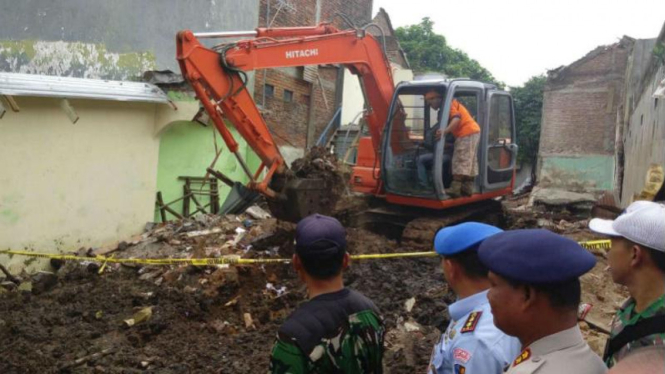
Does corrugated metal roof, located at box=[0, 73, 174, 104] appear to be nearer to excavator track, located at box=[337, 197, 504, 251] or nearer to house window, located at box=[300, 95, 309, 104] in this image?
excavator track, located at box=[337, 197, 504, 251]

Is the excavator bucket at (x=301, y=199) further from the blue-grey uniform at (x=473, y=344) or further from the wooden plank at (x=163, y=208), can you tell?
the wooden plank at (x=163, y=208)

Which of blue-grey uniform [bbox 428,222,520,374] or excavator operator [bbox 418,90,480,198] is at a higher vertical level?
excavator operator [bbox 418,90,480,198]

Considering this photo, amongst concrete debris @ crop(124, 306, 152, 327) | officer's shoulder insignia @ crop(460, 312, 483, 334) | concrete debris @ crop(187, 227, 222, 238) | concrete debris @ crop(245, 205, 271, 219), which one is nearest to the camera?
officer's shoulder insignia @ crop(460, 312, 483, 334)

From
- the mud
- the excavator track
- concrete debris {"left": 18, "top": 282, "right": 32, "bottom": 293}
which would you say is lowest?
concrete debris {"left": 18, "top": 282, "right": 32, "bottom": 293}

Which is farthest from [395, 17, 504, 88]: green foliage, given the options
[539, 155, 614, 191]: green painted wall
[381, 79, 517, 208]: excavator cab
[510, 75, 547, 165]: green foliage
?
[381, 79, 517, 208]: excavator cab

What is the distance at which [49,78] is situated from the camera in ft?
27.9

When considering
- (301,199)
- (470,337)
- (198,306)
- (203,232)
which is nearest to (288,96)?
(203,232)

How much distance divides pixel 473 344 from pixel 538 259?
0.54 metres

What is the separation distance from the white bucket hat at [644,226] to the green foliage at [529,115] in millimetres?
22969

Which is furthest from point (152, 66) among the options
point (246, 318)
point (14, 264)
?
point (246, 318)

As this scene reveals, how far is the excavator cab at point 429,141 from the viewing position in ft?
26.3

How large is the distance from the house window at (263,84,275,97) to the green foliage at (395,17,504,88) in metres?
19.4

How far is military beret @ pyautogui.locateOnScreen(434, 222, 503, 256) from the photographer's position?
2.22 metres

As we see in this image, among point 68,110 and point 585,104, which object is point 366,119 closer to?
point 68,110
